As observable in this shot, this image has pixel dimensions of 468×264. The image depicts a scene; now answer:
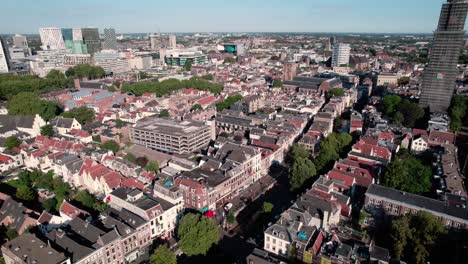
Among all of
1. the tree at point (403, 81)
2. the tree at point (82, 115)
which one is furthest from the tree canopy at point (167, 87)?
the tree at point (403, 81)

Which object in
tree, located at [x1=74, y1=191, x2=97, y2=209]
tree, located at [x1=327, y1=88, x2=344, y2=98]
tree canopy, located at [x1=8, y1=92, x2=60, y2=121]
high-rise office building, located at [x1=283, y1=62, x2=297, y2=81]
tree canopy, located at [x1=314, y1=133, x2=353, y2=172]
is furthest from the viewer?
high-rise office building, located at [x1=283, y1=62, x2=297, y2=81]

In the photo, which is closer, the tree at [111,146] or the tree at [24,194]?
the tree at [24,194]

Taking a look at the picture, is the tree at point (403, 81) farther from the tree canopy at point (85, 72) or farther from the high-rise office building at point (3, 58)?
the high-rise office building at point (3, 58)

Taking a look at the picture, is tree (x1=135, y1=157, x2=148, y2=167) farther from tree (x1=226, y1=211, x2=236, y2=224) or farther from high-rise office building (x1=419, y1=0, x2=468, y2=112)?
high-rise office building (x1=419, y1=0, x2=468, y2=112)

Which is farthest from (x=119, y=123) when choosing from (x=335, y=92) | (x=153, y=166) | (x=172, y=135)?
(x=335, y=92)

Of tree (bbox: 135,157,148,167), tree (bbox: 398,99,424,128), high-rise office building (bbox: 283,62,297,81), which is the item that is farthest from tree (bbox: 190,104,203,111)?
high-rise office building (bbox: 283,62,297,81)

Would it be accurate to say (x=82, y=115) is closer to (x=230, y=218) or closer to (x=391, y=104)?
Result: (x=230, y=218)
